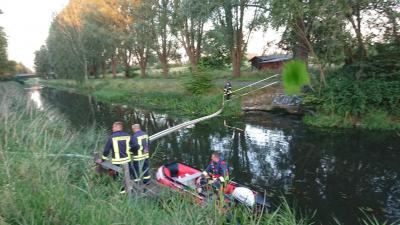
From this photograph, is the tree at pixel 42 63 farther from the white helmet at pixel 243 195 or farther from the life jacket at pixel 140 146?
the white helmet at pixel 243 195

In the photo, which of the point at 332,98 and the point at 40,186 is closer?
the point at 40,186

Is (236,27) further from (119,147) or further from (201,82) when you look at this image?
(119,147)

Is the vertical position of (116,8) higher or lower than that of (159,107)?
higher

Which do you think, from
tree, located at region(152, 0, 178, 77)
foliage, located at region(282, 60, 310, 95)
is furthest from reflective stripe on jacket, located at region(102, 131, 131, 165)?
tree, located at region(152, 0, 178, 77)

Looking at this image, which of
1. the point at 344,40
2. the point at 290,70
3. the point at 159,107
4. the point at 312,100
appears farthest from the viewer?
the point at 159,107

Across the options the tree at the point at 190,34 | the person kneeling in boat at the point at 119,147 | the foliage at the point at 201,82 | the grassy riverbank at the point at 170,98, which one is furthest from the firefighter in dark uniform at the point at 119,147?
the tree at the point at 190,34

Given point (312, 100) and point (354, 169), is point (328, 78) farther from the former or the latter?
point (354, 169)

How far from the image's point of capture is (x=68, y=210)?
14.4 feet

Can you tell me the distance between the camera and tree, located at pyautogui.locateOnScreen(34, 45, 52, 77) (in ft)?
239

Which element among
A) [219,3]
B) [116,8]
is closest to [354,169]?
[219,3]

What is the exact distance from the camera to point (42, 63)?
76.4 m

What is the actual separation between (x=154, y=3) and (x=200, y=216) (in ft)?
103

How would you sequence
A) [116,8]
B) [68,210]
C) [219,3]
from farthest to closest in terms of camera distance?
[116,8], [219,3], [68,210]

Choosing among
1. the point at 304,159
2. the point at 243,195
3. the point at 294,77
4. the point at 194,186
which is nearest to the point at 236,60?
the point at 304,159
